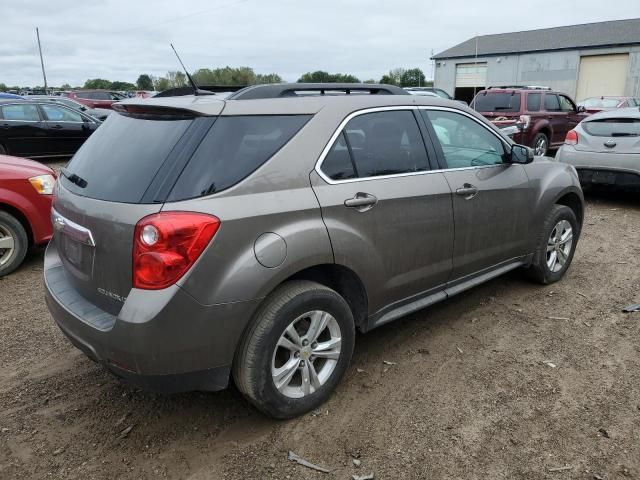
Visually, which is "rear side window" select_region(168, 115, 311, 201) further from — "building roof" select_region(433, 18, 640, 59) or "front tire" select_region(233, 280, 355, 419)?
"building roof" select_region(433, 18, 640, 59)

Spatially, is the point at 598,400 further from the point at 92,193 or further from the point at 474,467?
the point at 92,193

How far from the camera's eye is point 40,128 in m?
12.3

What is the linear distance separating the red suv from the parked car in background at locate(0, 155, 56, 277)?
956 cm

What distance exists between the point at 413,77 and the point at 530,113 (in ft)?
142

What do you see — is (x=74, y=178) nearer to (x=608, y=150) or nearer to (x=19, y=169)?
(x=19, y=169)

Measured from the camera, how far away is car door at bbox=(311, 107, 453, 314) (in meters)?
2.90

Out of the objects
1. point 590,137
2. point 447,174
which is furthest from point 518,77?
point 447,174

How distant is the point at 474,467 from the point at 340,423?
2.41ft

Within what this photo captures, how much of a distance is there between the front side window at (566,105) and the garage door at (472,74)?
23737 millimetres

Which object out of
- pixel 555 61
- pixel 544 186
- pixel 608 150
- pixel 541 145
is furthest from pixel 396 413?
pixel 555 61

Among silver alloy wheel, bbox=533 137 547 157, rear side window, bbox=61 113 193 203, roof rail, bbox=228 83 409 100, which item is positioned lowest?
silver alloy wheel, bbox=533 137 547 157

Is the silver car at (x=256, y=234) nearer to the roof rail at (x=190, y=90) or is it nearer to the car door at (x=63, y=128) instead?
the roof rail at (x=190, y=90)

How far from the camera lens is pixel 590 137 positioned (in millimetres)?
8227

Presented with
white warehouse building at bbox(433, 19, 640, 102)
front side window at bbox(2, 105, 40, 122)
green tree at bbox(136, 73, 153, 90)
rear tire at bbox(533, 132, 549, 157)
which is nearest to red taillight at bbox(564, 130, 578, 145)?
rear tire at bbox(533, 132, 549, 157)
